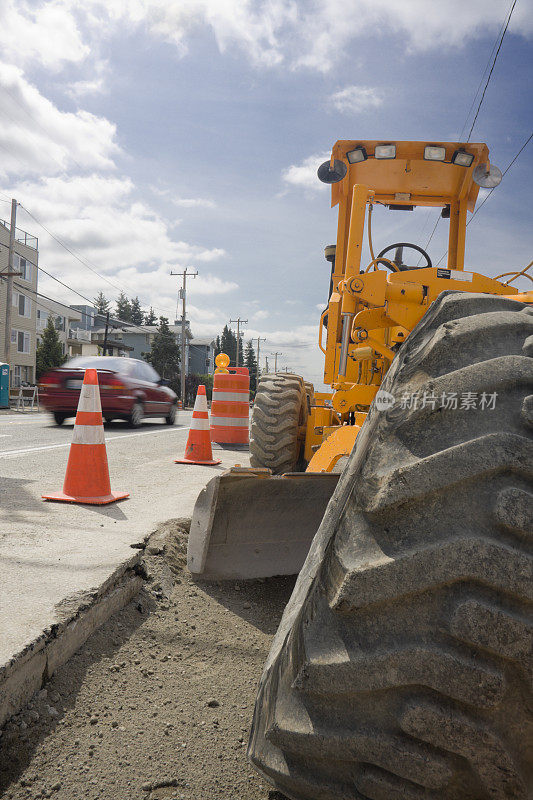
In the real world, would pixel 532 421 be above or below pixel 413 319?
below

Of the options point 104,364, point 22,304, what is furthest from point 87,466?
point 22,304

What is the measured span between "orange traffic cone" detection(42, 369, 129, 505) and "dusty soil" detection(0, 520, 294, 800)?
183 centimetres

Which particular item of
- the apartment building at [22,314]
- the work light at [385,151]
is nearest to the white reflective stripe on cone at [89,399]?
the work light at [385,151]

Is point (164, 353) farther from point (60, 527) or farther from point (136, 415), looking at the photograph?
point (60, 527)

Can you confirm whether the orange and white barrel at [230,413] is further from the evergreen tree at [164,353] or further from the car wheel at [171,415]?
the evergreen tree at [164,353]

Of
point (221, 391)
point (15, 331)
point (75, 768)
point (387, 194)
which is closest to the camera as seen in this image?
point (75, 768)

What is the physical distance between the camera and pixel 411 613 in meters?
1.03

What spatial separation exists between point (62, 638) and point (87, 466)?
2.53 meters

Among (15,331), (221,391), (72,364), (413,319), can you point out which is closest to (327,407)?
(413,319)

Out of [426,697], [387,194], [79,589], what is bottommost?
[79,589]

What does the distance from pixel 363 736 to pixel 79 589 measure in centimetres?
161

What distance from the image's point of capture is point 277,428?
16.9 feet

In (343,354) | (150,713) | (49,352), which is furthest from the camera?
(49,352)

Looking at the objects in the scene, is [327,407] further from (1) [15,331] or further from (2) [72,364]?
(1) [15,331]
